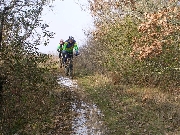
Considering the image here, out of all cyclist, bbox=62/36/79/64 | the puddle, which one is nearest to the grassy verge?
the puddle

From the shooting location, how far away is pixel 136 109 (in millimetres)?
11391

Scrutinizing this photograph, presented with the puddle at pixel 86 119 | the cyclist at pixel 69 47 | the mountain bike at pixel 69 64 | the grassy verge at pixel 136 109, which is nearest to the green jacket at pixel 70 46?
the cyclist at pixel 69 47

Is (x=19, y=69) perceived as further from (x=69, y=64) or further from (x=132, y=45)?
(x=69, y=64)

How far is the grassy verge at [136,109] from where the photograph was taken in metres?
9.53

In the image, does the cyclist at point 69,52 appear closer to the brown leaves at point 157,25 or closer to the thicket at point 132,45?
the thicket at point 132,45

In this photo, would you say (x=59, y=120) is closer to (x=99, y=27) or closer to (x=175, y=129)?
(x=175, y=129)

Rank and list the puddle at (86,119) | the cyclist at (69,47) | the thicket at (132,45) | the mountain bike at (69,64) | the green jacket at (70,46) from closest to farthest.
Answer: the puddle at (86,119)
the thicket at (132,45)
the cyclist at (69,47)
the green jacket at (70,46)
the mountain bike at (69,64)

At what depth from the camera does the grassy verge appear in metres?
9.53

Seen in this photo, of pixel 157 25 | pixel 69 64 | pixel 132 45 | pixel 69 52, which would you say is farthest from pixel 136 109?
pixel 69 52

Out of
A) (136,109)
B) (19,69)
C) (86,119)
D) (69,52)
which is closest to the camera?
(19,69)

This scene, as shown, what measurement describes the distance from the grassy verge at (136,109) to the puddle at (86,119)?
0.79 feet

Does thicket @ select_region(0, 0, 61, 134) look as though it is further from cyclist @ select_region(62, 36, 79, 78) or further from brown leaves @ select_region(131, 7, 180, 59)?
cyclist @ select_region(62, 36, 79, 78)

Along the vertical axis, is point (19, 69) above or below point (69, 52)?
below

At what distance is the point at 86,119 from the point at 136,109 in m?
1.89
